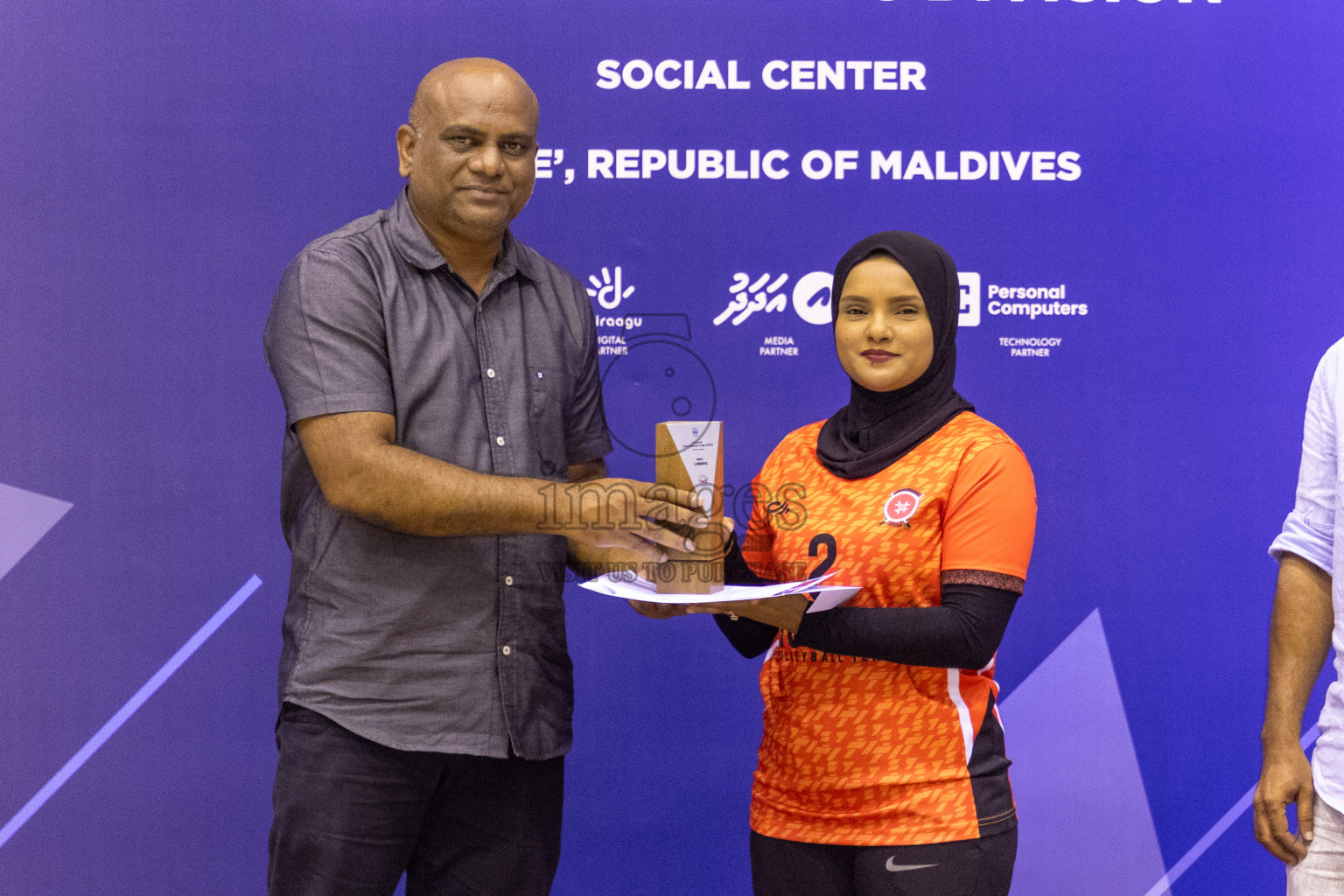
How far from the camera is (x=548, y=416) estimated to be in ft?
5.78

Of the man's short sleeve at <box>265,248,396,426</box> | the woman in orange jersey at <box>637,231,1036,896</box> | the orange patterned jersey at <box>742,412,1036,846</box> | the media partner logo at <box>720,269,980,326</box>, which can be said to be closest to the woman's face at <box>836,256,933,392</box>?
the woman in orange jersey at <box>637,231,1036,896</box>

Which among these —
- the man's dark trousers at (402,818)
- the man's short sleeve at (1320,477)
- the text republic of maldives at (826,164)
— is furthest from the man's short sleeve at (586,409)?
the man's short sleeve at (1320,477)

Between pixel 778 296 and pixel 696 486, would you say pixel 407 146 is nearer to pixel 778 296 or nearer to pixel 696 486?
pixel 696 486

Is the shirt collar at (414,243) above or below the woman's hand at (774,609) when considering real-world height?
above

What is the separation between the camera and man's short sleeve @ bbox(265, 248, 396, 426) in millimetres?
1572

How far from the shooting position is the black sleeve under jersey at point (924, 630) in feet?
4.88

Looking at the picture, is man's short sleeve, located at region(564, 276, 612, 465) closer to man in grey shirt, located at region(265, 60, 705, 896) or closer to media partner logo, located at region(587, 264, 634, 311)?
man in grey shirt, located at region(265, 60, 705, 896)

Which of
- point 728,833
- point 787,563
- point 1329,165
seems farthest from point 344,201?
point 1329,165

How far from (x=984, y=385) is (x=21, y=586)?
2373 millimetres

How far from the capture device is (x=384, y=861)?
65.4 inches

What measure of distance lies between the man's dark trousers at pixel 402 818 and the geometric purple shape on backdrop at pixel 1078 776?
140 cm

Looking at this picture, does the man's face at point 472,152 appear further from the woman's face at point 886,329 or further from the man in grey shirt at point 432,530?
the woman's face at point 886,329

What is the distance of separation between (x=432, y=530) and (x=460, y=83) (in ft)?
2.26

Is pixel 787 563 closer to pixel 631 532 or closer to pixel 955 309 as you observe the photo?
pixel 631 532
